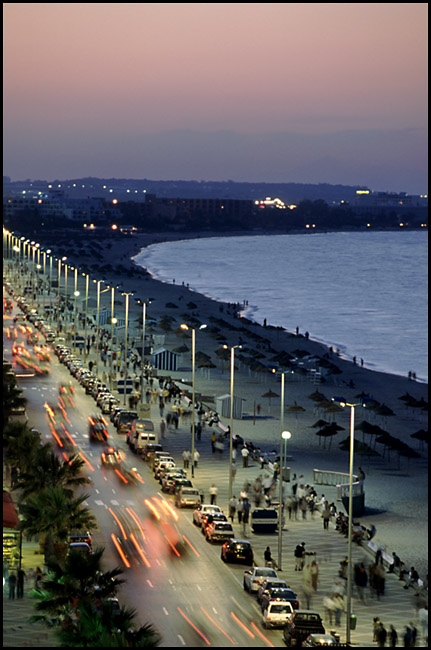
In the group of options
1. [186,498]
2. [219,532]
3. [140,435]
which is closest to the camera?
[219,532]

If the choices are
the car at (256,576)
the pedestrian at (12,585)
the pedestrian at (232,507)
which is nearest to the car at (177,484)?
the pedestrian at (232,507)

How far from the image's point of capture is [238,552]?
39.0m

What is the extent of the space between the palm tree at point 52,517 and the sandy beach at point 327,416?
13838 millimetres

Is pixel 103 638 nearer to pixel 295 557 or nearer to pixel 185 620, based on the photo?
pixel 185 620

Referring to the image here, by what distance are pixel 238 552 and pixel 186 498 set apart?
27.1 feet

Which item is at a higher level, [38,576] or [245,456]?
[38,576]

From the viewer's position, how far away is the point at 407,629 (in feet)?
102

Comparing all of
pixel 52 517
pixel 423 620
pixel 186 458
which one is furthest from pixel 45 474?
pixel 186 458

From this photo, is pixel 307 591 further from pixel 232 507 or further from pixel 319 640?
pixel 232 507

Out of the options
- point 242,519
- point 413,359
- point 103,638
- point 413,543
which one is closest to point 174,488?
point 242,519

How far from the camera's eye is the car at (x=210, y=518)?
4275cm

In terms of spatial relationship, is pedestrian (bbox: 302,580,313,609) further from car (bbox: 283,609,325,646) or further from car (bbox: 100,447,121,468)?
car (bbox: 100,447,121,468)

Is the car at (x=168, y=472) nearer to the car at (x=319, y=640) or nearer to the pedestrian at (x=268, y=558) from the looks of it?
the pedestrian at (x=268, y=558)

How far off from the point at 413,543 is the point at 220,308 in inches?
3829
